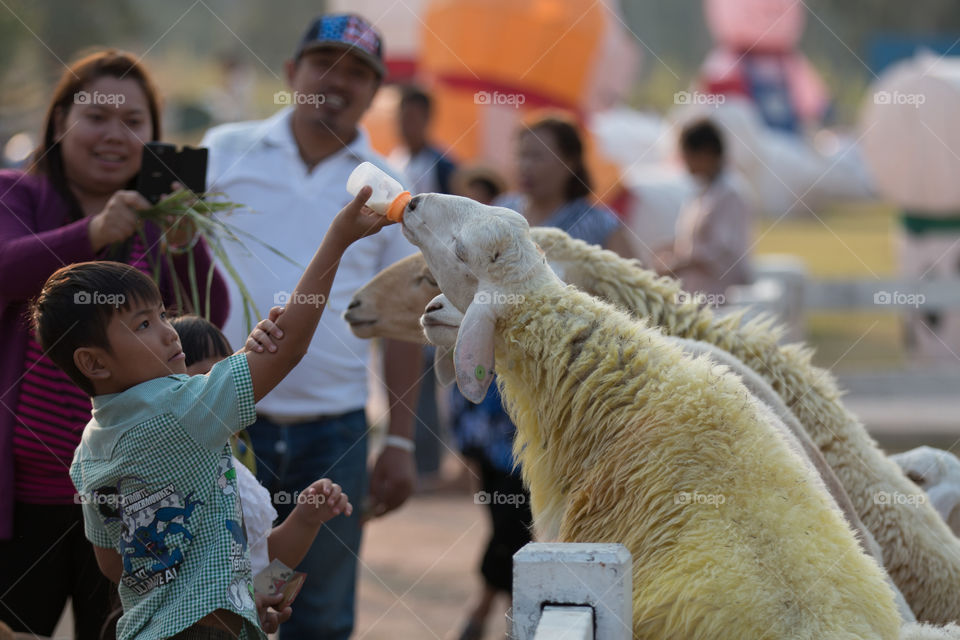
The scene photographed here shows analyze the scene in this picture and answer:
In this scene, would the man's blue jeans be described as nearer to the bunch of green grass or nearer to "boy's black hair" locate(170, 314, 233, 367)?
the bunch of green grass

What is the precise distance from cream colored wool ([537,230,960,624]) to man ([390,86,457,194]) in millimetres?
4450

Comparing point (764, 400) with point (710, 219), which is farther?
point (710, 219)

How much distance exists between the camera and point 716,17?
1048 inches

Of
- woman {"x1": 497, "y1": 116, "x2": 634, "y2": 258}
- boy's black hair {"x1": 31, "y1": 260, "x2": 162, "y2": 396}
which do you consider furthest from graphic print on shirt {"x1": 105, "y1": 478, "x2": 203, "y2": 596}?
woman {"x1": 497, "y1": 116, "x2": 634, "y2": 258}

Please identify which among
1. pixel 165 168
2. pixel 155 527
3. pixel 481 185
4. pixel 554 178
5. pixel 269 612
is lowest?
pixel 269 612

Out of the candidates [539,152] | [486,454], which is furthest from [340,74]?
[486,454]

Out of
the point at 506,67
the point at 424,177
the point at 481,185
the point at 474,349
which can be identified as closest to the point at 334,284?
the point at 474,349

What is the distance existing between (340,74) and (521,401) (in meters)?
1.63

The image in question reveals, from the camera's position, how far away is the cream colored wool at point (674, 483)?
6.40ft

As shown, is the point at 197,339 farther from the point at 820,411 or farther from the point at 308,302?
the point at 820,411

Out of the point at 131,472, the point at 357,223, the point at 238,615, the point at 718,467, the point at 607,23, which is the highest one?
the point at 607,23

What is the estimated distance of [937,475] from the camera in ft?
11.2

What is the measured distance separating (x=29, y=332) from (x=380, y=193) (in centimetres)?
112

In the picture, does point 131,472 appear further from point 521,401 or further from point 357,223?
point 521,401
